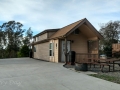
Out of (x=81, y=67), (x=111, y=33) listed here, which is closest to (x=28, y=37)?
(x=111, y=33)

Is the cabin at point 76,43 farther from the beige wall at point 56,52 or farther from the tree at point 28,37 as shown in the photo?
the tree at point 28,37

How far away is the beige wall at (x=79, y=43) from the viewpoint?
54.9 ft

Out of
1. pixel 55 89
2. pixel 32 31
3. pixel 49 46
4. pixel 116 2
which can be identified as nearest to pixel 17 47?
pixel 32 31

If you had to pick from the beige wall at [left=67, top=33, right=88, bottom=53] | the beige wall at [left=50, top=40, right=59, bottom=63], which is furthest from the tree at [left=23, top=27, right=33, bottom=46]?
the beige wall at [left=67, top=33, right=88, bottom=53]

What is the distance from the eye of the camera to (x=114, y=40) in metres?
37.5

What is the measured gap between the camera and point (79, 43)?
1706 centimetres

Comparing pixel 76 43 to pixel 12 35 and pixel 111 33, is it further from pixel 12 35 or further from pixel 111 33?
pixel 12 35

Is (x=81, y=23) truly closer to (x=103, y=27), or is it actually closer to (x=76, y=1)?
(x=76, y=1)

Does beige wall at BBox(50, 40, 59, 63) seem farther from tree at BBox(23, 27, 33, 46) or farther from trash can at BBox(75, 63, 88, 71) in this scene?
tree at BBox(23, 27, 33, 46)

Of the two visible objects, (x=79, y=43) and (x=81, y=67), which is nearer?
(x=81, y=67)

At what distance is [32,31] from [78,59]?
110 ft

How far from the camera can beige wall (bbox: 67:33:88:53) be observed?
1672 centimetres

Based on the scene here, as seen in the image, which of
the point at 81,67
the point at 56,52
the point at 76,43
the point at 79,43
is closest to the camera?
the point at 81,67

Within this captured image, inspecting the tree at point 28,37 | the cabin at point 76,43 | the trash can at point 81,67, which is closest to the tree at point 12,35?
the tree at point 28,37
